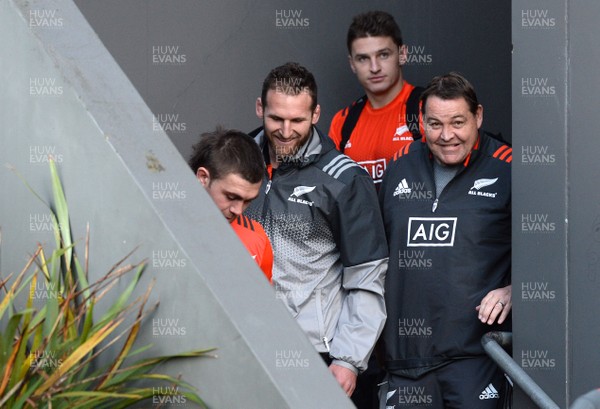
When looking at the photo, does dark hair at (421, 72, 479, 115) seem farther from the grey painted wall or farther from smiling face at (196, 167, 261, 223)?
the grey painted wall

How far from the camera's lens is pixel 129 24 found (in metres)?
6.66

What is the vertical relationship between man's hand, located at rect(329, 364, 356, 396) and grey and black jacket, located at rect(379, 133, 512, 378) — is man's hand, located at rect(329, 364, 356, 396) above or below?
below

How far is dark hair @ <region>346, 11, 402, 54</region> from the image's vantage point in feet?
18.1

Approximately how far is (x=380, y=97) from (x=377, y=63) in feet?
0.67

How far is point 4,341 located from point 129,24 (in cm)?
413

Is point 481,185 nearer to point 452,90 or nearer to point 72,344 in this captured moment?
point 452,90

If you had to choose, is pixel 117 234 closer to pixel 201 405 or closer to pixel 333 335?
pixel 201 405

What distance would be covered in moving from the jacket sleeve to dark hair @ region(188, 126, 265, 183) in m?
0.59

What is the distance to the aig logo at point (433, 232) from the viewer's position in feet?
15.0

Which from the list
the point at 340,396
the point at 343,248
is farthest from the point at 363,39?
the point at 340,396

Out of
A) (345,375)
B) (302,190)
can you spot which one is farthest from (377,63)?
(345,375)

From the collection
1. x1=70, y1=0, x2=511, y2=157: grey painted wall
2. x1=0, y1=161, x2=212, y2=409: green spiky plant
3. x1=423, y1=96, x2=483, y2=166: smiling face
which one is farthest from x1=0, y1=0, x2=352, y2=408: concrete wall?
x1=70, y1=0, x2=511, y2=157: grey painted wall
